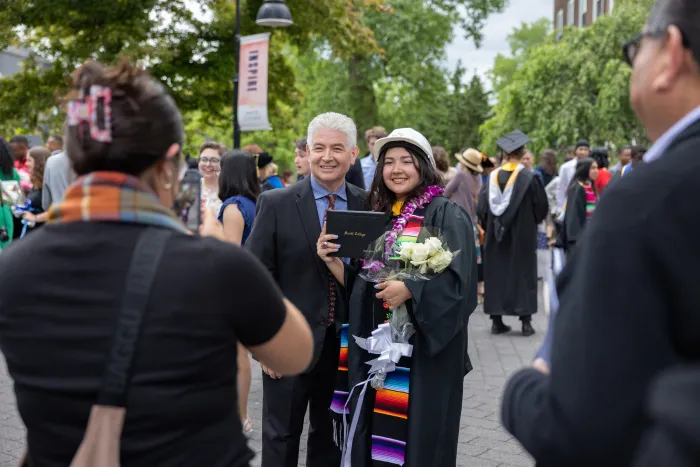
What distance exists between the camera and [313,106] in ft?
108

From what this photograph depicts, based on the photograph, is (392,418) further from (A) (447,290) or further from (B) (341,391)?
(A) (447,290)

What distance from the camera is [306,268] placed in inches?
169

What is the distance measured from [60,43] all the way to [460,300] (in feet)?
52.3

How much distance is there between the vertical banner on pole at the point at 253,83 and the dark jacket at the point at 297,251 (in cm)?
861

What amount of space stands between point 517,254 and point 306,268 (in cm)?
644

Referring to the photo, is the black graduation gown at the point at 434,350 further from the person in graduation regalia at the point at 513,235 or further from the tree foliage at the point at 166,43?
the tree foliage at the point at 166,43

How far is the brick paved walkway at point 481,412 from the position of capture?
5.30 meters

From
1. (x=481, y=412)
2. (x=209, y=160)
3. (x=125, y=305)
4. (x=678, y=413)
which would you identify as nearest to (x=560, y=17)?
(x=209, y=160)

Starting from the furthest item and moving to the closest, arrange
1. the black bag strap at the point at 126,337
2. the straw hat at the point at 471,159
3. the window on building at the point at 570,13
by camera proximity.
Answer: the window on building at the point at 570,13
the straw hat at the point at 471,159
the black bag strap at the point at 126,337

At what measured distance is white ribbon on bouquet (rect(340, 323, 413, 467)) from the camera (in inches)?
158

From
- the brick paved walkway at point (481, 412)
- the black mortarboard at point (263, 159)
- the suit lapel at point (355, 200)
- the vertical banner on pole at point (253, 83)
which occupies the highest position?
the vertical banner on pole at point (253, 83)

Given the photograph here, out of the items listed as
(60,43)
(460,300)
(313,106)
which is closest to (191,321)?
(460,300)

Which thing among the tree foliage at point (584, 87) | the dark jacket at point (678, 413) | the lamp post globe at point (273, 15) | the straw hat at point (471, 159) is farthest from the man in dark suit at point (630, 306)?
the tree foliage at point (584, 87)

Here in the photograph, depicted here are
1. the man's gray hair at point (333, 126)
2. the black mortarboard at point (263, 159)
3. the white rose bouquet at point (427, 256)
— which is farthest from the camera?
the black mortarboard at point (263, 159)
